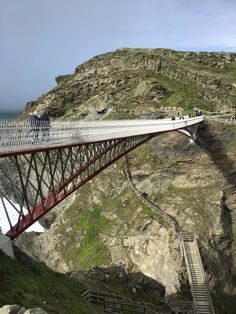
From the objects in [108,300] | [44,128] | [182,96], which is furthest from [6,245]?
[182,96]

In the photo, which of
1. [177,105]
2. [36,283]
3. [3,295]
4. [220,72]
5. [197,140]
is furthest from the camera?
[220,72]

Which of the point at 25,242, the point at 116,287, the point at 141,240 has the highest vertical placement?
the point at 116,287

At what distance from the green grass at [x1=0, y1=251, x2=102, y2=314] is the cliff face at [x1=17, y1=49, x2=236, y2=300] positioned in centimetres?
2424

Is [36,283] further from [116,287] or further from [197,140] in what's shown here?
[197,140]

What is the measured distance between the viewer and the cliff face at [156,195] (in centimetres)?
5381

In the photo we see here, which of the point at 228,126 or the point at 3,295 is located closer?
the point at 3,295

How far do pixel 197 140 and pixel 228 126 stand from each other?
205 inches

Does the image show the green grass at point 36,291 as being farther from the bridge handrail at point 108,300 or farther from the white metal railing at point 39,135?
the white metal railing at point 39,135

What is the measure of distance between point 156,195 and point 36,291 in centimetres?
4007

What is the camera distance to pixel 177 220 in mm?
55719

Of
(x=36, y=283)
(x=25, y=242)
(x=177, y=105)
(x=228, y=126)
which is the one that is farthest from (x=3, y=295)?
(x=177, y=105)

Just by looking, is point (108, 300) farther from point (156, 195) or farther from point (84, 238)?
point (156, 195)

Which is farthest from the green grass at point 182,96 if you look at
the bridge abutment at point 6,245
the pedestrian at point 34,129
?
the bridge abutment at point 6,245

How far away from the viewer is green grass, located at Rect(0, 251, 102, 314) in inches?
784
